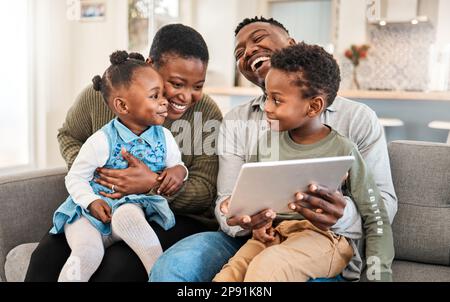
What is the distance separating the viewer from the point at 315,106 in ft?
3.56

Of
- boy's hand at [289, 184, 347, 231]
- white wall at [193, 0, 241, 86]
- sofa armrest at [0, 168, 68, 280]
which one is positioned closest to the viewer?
boy's hand at [289, 184, 347, 231]

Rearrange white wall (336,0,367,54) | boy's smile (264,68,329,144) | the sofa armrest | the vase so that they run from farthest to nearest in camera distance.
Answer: white wall (336,0,367,54) → the vase → the sofa armrest → boy's smile (264,68,329,144)

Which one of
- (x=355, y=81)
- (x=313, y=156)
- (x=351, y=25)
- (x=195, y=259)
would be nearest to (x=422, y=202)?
(x=313, y=156)

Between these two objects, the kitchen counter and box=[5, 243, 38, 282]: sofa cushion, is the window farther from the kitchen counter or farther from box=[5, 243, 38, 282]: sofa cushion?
box=[5, 243, 38, 282]: sofa cushion

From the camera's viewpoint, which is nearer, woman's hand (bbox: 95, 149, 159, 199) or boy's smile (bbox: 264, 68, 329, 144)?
boy's smile (bbox: 264, 68, 329, 144)

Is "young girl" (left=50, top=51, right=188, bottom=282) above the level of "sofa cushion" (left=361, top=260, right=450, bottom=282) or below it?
above

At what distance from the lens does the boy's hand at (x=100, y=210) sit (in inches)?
44.3

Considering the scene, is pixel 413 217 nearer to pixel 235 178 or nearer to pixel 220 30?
pixel 235 178

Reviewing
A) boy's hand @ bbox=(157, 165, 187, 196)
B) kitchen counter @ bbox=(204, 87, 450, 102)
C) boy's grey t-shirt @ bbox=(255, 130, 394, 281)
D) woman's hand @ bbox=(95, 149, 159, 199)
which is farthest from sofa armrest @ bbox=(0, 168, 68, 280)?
kitchen counter @ bbox=(204, 87, 450, 102)

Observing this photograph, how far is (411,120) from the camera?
3467mm

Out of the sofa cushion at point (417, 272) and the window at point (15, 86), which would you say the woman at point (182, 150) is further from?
the window at point (15, 86)

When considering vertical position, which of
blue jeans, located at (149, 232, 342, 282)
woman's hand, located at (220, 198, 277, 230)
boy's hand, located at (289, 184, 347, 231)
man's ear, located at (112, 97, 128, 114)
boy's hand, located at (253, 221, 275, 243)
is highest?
man's ear, located at (112, 97, 128, 114)

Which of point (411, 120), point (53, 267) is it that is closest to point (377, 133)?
point (53, 267)

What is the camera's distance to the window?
3074mm
